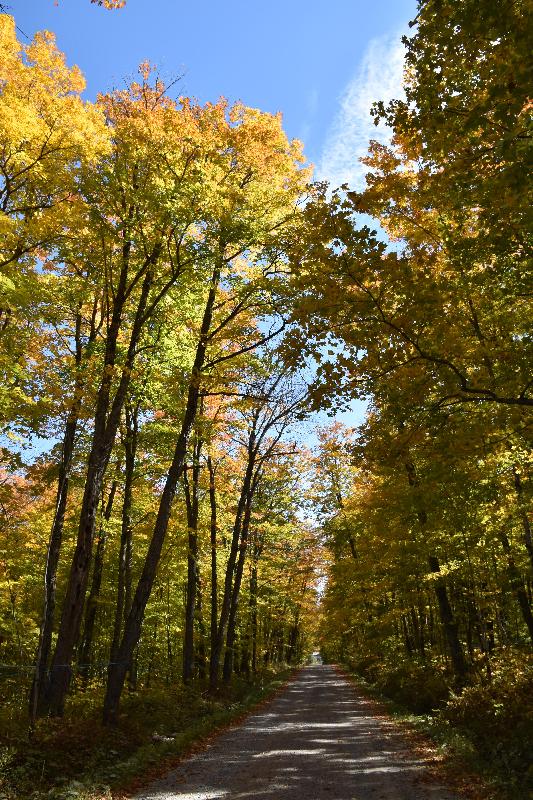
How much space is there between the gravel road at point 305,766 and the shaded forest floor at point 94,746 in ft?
1.59

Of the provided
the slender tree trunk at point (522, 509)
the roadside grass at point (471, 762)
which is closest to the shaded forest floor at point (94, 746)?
the roadside grass at point (471, 762)

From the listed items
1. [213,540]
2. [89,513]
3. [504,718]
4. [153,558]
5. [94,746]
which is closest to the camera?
[94,746]

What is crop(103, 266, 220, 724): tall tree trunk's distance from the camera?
1057 cm

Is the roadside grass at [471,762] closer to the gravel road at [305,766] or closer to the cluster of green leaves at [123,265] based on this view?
the gravel road at [305,766]

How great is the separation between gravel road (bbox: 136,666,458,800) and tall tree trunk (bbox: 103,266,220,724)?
88.3 inches

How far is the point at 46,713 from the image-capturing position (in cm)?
996

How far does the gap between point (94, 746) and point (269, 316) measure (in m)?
9.72

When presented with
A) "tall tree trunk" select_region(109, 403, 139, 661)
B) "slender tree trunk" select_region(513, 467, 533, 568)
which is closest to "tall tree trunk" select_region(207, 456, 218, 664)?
"tall tree trunk" select_region(109, 403, 139, 661)

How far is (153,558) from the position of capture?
11328 mm

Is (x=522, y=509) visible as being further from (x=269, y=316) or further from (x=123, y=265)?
(x=123, y=265)

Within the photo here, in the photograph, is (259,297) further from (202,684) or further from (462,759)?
(202,684)

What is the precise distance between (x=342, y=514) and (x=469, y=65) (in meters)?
25.7

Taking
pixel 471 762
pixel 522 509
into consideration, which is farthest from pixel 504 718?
pixel 522 509

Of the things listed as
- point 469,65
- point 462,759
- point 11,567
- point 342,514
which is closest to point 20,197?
point 469,65
